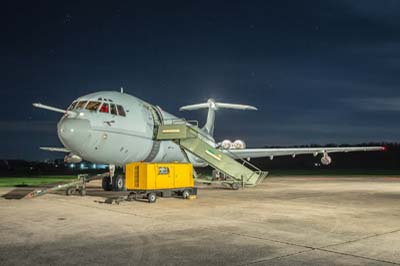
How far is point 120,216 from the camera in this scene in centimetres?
1302

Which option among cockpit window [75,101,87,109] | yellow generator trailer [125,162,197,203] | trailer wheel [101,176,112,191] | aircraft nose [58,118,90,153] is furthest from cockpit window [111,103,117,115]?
trailer wheel [101,176,112,191]

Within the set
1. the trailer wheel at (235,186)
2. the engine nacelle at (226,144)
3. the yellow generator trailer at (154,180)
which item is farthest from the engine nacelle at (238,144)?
the yellow generator trailer at (154,180)

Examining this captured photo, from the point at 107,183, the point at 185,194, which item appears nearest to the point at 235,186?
the point at 185,194

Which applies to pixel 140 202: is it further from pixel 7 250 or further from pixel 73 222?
pixel 7 250

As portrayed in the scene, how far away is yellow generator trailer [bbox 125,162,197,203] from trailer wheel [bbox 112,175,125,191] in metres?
4.33

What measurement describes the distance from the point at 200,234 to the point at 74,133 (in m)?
9.19

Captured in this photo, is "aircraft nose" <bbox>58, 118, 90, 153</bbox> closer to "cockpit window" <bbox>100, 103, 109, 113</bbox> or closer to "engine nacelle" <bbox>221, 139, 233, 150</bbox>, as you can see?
"cockpit window" <bbox>100, 103, 109, 113</bbox>

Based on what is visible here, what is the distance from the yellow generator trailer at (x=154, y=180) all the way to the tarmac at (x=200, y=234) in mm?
1549

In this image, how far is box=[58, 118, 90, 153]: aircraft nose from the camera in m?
17.0

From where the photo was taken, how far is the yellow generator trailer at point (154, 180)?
17.5 meters

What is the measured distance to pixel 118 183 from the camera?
74.0 ft

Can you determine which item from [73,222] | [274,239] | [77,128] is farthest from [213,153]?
[274,239]

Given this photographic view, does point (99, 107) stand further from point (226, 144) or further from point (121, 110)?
point (226, 144)

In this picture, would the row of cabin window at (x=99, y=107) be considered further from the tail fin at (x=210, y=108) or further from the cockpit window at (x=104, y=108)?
the tail fin at (x=210, y=108)
